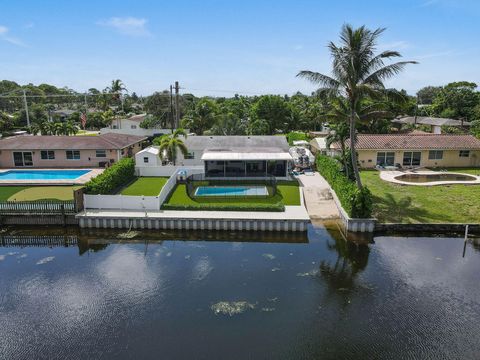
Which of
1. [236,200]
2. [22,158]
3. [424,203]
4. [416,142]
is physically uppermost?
[416,142]

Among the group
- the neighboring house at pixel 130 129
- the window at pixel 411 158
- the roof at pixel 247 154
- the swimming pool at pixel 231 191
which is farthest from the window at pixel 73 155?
the window at pixel 411 158

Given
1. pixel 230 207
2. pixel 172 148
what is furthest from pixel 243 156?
pixel 230 207

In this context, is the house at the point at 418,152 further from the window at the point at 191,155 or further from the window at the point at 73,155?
the window at the point at 73,155

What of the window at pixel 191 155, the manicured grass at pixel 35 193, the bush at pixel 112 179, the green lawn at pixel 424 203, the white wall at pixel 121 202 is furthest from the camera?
the window at pixel 191 155

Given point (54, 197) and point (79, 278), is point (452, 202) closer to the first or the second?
point (79, 278)

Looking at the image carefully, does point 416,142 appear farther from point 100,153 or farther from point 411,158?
point 100,153
